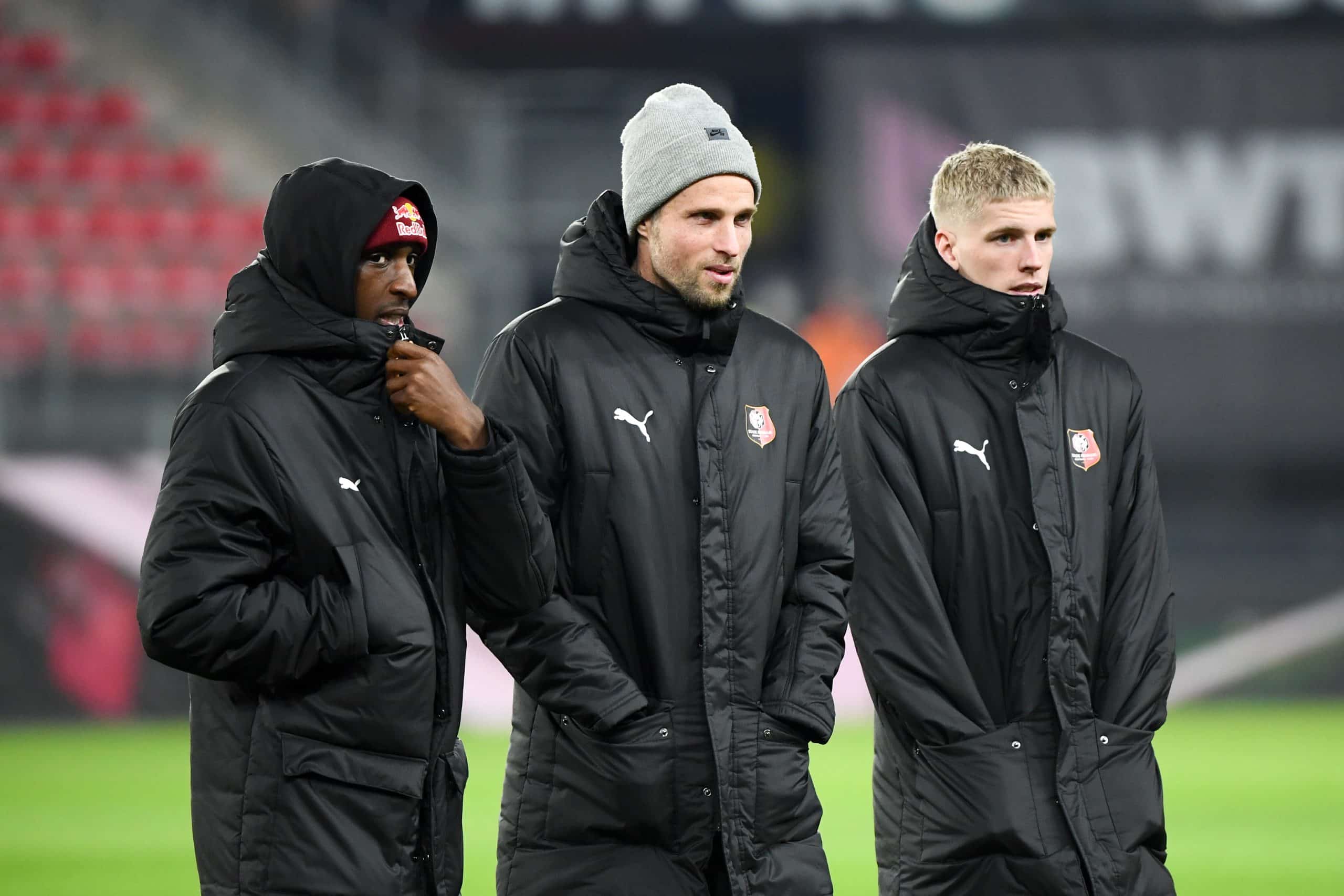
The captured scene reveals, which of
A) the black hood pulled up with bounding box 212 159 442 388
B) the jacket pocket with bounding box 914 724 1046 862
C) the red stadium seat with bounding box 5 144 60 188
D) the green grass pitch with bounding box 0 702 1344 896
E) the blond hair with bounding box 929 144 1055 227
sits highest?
the red stadium seat with bounding box 5 144 60 188

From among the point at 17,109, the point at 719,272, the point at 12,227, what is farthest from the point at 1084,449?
the point at 17,109

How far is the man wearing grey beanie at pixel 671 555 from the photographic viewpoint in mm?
2965

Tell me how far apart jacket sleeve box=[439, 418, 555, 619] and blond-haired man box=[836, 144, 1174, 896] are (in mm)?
730

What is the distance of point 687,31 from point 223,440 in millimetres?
11852

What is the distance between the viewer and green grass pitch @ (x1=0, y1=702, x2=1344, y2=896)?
666 centimetres

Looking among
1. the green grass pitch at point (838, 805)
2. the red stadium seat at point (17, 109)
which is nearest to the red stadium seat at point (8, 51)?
the red stadium seat at point (17, 109)

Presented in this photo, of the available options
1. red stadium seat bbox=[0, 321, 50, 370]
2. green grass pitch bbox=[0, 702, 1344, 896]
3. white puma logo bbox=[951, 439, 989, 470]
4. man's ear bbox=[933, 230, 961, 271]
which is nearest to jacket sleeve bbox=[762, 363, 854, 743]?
white puma logo bbox=[951, 439, 989, 470]

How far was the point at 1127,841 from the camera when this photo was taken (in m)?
3.15

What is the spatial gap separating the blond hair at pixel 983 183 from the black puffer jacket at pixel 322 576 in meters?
1.15

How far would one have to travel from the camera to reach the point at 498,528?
283 centimetres

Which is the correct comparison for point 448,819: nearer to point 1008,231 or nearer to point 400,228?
point 400,228

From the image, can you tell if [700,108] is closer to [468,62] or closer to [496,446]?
[496,446]

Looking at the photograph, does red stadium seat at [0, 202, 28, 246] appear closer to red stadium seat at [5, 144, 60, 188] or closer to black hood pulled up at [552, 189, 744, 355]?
red stadium seat at [5, 144, 60, 188]

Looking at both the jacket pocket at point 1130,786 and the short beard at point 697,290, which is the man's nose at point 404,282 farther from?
the jacket pocket at point 1130,786
